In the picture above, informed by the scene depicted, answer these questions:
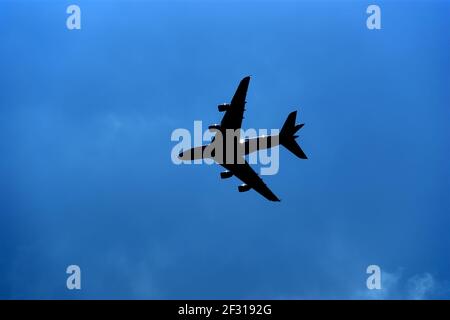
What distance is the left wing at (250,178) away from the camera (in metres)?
54.8

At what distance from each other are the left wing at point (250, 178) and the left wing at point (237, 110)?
22.7 feet

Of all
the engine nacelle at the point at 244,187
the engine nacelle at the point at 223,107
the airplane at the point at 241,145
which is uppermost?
the engine nacelle at the point at 223,107

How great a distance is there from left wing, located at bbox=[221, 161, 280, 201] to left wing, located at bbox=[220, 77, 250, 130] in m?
6.91

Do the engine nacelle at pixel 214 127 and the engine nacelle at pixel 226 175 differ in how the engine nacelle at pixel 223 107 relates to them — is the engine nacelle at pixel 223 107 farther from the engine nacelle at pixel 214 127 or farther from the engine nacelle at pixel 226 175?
the engine nacelle at pixel 226 175

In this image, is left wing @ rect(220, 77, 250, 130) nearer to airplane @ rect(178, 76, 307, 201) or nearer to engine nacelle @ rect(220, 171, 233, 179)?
airplane @ rect(178, 76, 307, 201)

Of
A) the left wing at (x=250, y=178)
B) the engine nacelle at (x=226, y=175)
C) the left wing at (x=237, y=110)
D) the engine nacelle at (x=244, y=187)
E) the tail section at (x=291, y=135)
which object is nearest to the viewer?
the left wing at (x=237, y=110)

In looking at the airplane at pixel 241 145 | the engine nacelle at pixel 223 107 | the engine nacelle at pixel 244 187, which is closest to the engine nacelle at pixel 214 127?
the airplane at pixel 241 145

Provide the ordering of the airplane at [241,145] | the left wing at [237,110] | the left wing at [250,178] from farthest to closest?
the left wing at [250,178], the airplane at [241,145], the left wing at [237,110]

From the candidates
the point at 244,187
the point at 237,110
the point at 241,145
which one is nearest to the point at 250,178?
the point at 244,187

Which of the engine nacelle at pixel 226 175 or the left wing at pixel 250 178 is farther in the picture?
the engine nacelle at pixel 226 175

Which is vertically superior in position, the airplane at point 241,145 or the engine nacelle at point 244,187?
the airplane at point 241,145
